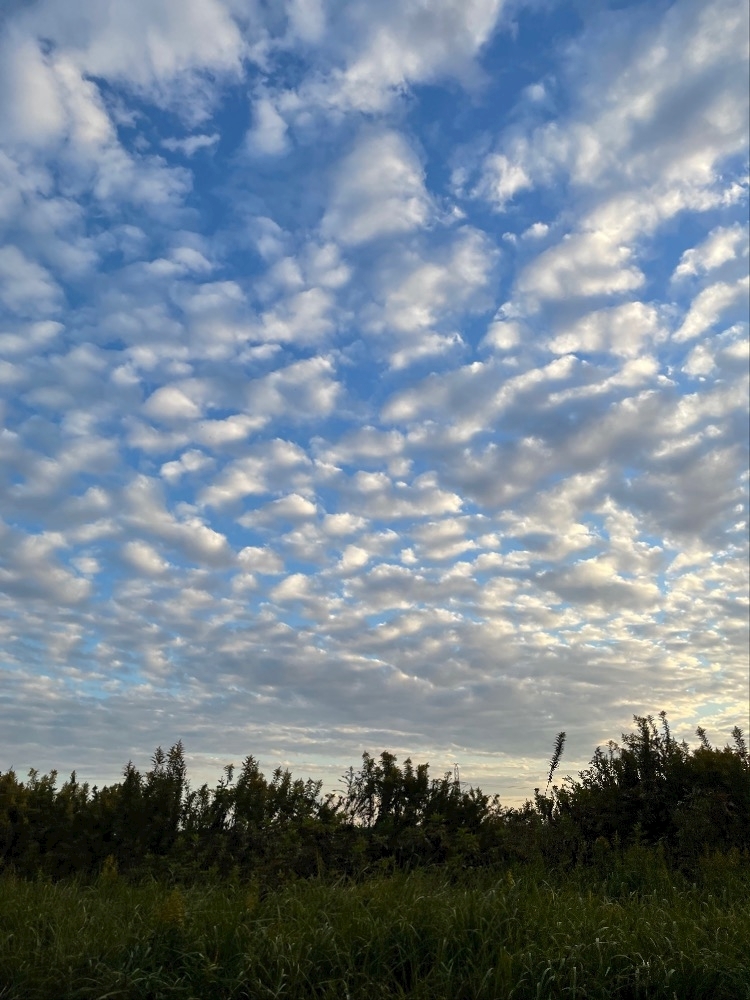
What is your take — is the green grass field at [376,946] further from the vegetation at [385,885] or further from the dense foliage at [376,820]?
the dense foliage at [376,820]

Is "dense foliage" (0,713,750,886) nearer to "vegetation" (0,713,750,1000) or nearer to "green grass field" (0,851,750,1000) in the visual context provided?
"vegetation" (0,713,750,1000)

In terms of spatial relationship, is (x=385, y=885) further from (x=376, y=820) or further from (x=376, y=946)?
(x=376, y=820)

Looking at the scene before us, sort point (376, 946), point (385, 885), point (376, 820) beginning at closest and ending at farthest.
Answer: point (376, 946) → point (385, 885) → point (376, 820)

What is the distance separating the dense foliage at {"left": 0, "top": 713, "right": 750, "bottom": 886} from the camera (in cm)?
921

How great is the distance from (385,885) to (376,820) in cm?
309

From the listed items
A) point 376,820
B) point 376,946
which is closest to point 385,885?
point 376,946

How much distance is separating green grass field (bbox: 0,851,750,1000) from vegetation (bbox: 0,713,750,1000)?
0.05 feet

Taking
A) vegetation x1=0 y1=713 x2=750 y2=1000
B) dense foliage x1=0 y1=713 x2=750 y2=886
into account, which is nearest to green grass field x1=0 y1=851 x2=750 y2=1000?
vegetation x1=0 y1=713 x2=750 y2=1000

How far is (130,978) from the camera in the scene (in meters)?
5.47

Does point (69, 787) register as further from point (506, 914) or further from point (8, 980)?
point (506, 914)

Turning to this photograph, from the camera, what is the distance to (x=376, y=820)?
9.98 meters

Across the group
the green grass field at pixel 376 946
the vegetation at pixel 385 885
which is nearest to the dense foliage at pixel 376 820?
the vegetation at pixel 385 885

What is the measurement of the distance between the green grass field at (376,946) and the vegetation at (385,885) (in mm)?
16

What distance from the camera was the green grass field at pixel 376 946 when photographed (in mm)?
5441
